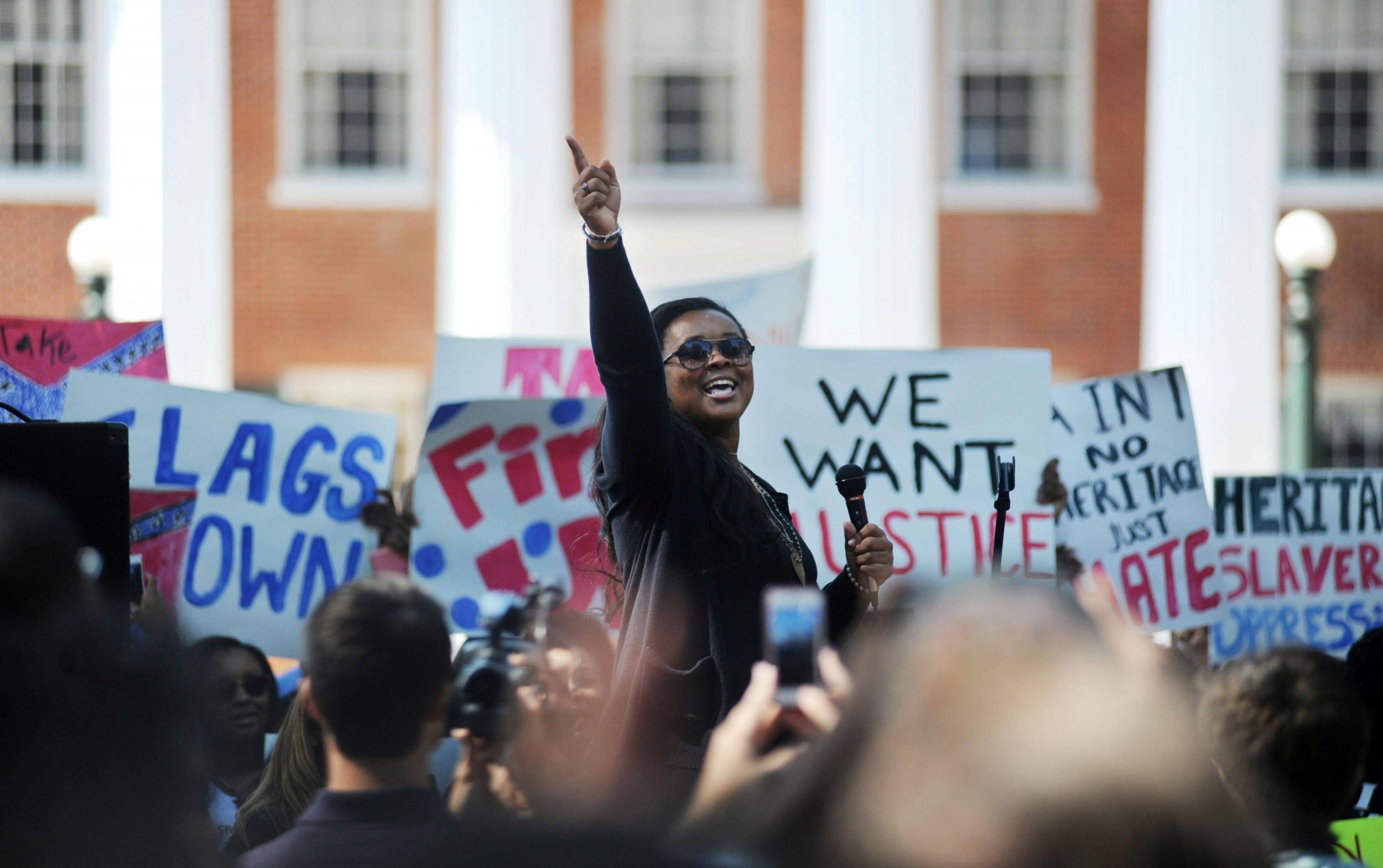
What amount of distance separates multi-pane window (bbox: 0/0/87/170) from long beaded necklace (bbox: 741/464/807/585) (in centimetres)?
1387

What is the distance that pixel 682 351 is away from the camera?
9.70 ft

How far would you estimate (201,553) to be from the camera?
495 cm

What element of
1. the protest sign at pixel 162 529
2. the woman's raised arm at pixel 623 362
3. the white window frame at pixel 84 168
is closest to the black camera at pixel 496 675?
the woman's raised arm at pixel 623 362

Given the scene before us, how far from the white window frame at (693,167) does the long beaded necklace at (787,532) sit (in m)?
12.5

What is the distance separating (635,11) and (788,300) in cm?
1010

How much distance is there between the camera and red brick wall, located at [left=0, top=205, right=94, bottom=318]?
14.9m

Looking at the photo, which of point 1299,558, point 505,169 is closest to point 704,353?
point 1299,558

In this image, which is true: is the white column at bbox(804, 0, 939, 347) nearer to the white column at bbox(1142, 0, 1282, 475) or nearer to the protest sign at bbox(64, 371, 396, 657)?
the white column at bbox(1142, 0, 1282, 475)

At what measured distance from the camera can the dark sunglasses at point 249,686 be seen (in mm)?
4004

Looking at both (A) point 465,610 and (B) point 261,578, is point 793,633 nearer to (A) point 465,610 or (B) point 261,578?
(A) point 465,610

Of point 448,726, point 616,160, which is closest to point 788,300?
point 448,726

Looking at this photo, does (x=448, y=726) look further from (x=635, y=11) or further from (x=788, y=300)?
(x=635, y=11)

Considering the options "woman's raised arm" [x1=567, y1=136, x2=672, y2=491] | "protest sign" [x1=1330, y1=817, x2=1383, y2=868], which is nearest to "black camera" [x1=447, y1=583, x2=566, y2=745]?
"woman's raised arm" [x1=567, y1=136, x2=672, y2=491]

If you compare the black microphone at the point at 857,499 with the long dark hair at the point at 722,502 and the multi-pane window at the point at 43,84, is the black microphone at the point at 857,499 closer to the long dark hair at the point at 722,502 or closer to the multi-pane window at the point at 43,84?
the long dark hair at the point at 722,502
